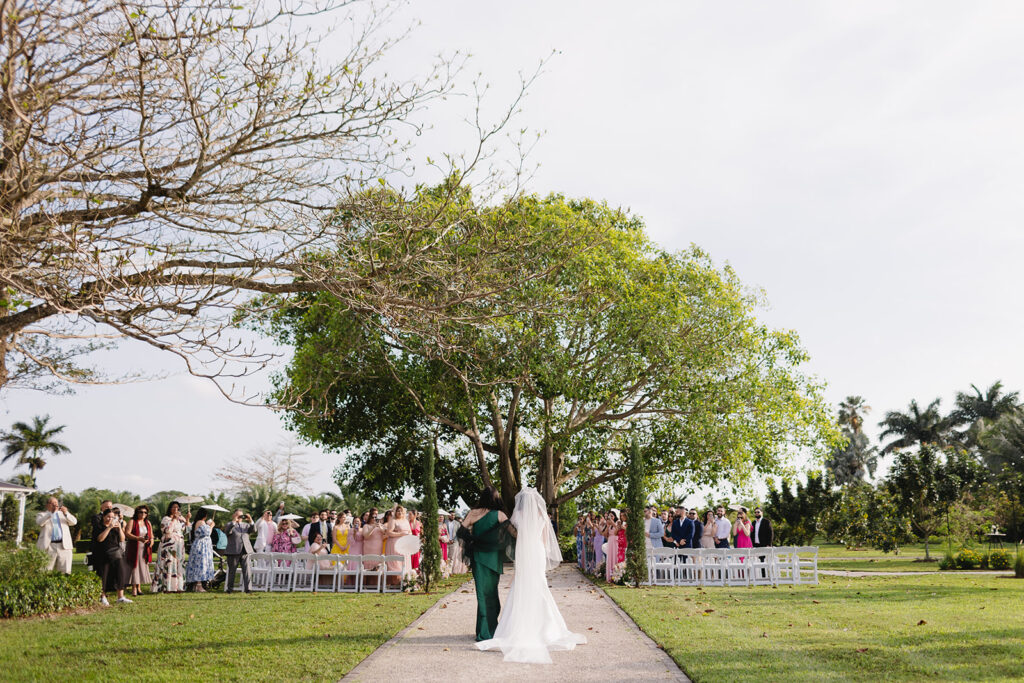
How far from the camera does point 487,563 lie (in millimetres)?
10664

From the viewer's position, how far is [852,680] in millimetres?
7902

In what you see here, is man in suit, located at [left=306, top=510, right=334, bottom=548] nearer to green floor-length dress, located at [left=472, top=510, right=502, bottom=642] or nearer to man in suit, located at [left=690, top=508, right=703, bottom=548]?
man in suit, located at [left=690, top=508, right=703, bottom=548]

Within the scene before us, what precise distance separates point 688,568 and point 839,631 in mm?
9636

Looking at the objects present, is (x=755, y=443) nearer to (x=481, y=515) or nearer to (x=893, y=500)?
(x=893, y=500)

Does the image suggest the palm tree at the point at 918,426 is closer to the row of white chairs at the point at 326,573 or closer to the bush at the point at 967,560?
the bush at the point at 967,560

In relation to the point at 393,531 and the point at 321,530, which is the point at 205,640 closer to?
the point at 393,531

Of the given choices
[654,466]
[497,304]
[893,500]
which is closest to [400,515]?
[497,304]

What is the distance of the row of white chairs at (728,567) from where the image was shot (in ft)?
66.5

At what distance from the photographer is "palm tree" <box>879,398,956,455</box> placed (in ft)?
242

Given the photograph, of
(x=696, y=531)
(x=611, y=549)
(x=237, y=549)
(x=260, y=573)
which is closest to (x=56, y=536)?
(x=237, y=549)

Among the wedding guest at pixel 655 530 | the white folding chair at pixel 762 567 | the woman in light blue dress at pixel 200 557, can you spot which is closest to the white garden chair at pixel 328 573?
the woman in light blue dress at pixel 200 557

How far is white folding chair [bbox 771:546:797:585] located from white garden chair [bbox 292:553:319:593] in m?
11.2

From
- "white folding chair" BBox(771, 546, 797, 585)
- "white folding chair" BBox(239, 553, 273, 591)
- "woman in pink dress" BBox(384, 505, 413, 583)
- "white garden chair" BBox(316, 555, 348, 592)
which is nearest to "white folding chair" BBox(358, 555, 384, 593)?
"white garden chair" BBox(316, 555, 348, 592)

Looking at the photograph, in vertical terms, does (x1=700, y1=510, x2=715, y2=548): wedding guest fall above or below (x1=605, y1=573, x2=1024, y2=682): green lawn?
above
